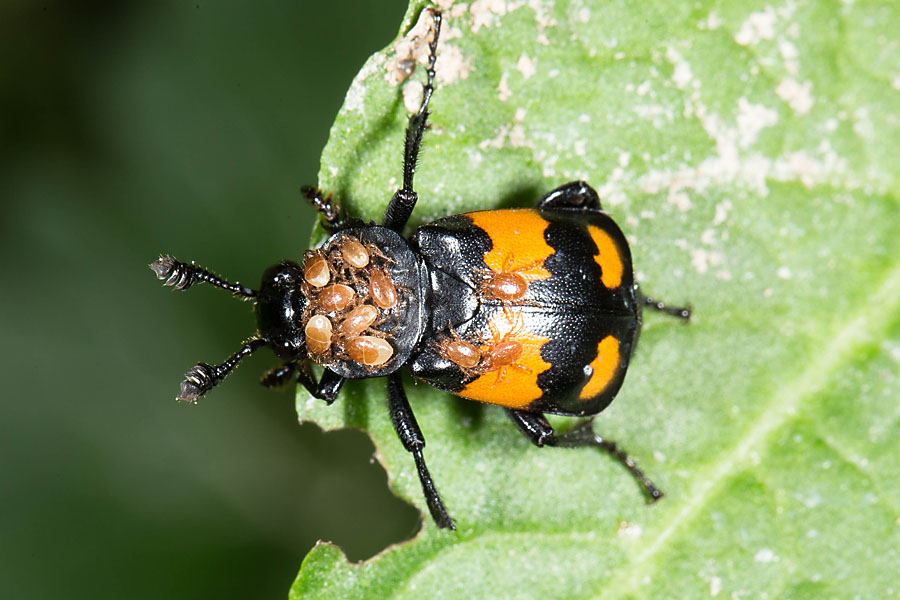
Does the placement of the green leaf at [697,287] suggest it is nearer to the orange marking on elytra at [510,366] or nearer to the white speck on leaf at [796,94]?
the white speck on leaf at [796,94]

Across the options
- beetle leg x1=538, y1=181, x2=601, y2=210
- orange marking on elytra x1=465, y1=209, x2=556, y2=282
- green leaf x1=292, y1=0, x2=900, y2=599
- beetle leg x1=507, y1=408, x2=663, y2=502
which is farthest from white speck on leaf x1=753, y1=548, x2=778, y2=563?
beetle leg x1=538, y1=181, x2=601, y2=210

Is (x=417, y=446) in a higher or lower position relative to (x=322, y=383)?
lower

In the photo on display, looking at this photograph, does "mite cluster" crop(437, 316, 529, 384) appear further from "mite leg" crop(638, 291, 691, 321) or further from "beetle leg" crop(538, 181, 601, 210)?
"mite leg" crop(638, 291, 691, 321)

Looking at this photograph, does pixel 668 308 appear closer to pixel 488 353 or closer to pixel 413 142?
pixel 488 353

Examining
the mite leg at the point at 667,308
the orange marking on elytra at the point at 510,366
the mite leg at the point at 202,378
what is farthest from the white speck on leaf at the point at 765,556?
the mite leg at the point at 202,378

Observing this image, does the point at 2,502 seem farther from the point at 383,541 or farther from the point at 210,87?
the point at 210,87

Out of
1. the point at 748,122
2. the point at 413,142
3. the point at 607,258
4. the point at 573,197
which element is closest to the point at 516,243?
the point at 573,197

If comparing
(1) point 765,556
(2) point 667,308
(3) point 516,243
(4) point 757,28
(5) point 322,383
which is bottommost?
(1) point 765,556
